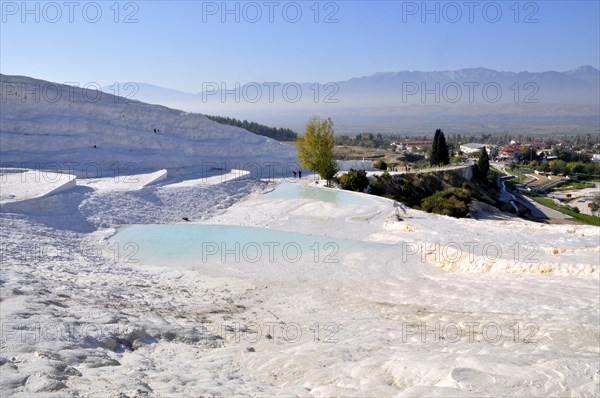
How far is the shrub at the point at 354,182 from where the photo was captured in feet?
84.9

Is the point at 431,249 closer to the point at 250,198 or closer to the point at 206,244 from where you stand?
the point at 206,244

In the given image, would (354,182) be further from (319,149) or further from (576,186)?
(576,186)

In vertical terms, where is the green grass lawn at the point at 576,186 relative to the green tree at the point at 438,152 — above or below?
below

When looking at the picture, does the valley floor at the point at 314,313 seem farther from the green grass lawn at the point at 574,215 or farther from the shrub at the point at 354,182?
the green grass lawn at the point at 574,215

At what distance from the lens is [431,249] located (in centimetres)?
1333

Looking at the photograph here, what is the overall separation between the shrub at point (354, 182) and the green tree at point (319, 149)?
32.8 inches

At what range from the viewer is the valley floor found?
5.86m

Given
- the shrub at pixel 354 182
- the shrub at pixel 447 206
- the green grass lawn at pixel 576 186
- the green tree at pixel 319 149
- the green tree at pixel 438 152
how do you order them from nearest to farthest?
1. the shrub at pixel 447 206
2. the shrub at pixel 354 182
3. the green tree at pixel 319 149
4. the green tree at pixel 438 152
5. the green grass lawn at pixel 576 186

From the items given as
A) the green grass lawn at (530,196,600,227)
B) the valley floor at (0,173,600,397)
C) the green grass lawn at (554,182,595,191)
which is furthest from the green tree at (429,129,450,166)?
the green grass lawn at (554,182,595,191)

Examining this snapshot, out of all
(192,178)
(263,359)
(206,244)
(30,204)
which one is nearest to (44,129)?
(192,178)

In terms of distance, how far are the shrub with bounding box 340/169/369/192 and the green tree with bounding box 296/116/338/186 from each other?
0.83 metres

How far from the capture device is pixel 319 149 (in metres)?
26.7

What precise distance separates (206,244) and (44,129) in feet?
58.0

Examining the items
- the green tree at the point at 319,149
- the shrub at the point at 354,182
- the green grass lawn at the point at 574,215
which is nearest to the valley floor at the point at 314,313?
the shrub at the point at 354,182
